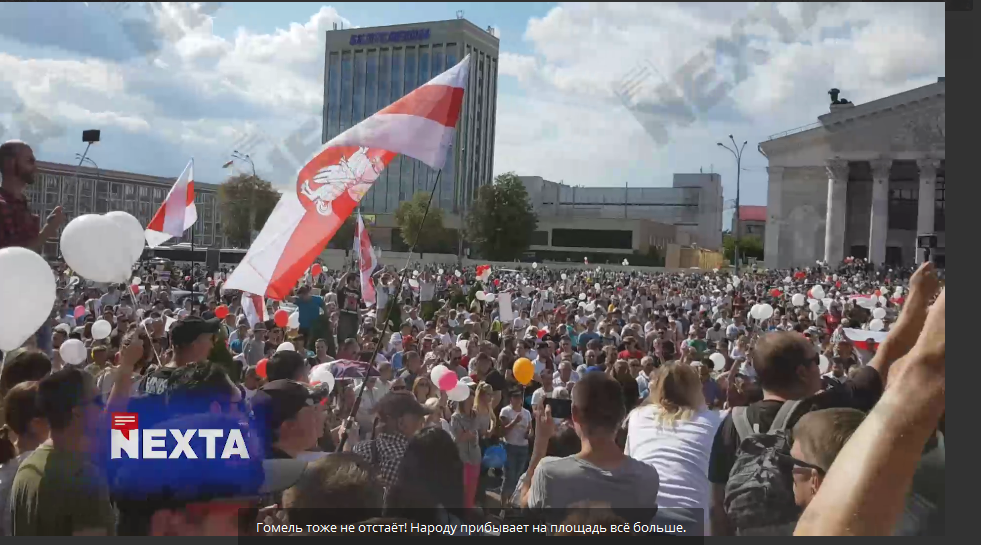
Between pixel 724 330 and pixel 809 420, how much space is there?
14003 millimetres

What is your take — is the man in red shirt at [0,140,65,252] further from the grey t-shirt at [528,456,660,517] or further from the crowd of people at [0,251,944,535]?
the grey t-shirt at [528,456,660,517]

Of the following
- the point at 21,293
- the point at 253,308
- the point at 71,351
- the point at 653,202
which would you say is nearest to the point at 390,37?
the point at 653,202

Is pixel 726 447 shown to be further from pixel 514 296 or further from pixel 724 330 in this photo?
pixel 514 296

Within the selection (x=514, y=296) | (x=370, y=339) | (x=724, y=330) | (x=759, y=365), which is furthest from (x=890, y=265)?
(x=759, y=365)

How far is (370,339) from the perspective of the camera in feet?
40.9

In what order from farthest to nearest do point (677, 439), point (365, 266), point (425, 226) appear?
1. point (425, 226)
2. point (365, 266)
3. point (677, 439)

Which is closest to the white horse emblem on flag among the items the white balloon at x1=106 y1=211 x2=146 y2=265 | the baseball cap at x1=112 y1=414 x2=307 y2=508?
the white balloon at x1=106 y1=211 x2=146 y2=265

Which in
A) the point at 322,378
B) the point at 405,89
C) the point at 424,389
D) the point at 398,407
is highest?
the point at 405,89

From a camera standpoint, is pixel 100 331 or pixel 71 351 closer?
pixel 71 351

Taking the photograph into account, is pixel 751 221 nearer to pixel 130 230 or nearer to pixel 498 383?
pixel 498 383

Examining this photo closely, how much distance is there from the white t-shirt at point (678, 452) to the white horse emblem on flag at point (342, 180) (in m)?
2.76

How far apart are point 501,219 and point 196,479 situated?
68777 mm

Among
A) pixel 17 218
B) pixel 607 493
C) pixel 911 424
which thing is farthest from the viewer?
pixel 17 218

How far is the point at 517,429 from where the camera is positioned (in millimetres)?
7844
